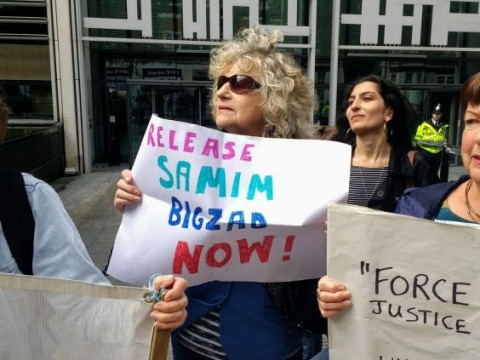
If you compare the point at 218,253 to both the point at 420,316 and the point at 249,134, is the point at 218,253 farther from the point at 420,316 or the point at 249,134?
the point at 420,316

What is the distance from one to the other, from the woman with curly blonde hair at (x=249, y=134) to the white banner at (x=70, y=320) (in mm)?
391

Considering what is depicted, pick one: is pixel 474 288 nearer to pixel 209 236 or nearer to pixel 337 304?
pixel 337 304

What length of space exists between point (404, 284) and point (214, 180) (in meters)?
0.67

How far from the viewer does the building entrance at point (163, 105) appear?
12.0m

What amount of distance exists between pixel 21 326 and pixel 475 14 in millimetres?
12994

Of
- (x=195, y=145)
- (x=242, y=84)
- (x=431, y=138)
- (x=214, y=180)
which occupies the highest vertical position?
(x=242, y=84)

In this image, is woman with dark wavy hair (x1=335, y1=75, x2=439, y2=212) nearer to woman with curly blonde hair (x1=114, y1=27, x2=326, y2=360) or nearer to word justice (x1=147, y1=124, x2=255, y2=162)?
woman with curly blonde hair (x1=114, y1=27, x2=326, y2=360)

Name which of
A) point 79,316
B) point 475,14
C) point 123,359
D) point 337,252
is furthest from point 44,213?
point 475,14

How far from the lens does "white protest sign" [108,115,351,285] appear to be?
1516 mm

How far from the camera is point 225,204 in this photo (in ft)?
5.08

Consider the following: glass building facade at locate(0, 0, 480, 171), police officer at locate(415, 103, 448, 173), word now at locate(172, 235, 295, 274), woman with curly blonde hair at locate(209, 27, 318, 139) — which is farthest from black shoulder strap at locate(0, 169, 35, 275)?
glass building facade at locate(0, 0, 480, 171)

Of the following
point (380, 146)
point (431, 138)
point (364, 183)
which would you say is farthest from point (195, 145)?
point (431, 138)

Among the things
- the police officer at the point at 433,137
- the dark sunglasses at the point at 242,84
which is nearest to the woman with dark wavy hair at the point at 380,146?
the dark sunglasses at the point at 242,84

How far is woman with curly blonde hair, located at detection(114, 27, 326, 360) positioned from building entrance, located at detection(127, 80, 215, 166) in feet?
33.6
